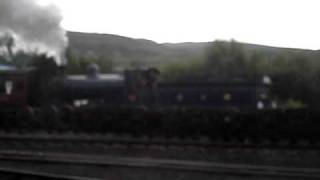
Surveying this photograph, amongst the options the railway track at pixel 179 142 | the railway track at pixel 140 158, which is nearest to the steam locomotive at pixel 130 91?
the railway track at pixel 140 158

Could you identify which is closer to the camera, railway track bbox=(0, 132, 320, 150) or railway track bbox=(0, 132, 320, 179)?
railway track bbox=(0, 132, 320, 179)

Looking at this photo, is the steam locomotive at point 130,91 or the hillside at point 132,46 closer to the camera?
the steam locomotive at point 130,91

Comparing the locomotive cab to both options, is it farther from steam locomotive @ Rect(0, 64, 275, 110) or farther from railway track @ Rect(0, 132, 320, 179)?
railway track @ Rect(0, 132, 320, 179)

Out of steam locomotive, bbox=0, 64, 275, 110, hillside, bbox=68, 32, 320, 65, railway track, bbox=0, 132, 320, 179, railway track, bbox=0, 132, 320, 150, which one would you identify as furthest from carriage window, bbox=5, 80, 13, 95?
hillside, bbox=68, 32, 320, 65

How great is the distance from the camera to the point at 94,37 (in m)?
163

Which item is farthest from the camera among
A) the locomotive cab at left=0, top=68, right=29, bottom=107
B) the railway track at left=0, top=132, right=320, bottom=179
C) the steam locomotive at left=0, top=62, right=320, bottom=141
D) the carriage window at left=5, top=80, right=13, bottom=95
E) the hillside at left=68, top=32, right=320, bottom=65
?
the hillside at left=68, top=32, right=320, bottom=65

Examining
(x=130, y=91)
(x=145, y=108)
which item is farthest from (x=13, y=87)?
(x=145, y=108)

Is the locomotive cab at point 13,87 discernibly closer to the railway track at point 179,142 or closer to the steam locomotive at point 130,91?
the steam locomotive at point 130,91

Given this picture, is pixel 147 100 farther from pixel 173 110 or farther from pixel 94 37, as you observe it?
pixel 94 37

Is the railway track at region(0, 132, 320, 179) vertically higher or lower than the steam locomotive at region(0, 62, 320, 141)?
lower

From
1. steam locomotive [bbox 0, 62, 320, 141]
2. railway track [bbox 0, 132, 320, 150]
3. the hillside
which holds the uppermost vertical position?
the hillside

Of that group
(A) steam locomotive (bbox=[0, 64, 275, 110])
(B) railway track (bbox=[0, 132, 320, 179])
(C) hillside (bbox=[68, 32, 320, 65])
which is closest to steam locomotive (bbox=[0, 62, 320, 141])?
(A) steam locomotive (bbox=[0, 64, 275, 110])

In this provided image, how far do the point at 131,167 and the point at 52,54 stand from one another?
2052 centimetres

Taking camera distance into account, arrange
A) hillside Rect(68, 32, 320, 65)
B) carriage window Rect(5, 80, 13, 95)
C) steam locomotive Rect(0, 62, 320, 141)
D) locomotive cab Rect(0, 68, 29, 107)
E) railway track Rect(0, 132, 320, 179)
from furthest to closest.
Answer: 1. hillside Rect(68, 32, 320, 65)
2. carriage window Rect(5, 80, 13, 95)
3. locomotive cab Rect(0, 68, 29, 107)
4. steam locomotive Rect(0, 62, 320, 141)
5. railway track Rect(0, 132, 320, 179)
